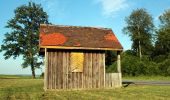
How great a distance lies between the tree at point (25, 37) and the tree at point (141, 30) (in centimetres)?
2115

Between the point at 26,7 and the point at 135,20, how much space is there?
25.4m

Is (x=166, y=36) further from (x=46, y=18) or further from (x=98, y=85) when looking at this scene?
A: (x=98, y=85)

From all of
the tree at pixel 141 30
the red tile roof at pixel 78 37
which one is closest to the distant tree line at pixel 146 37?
the tree at pixel 141 30

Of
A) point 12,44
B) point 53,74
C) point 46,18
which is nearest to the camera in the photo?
point 53,74

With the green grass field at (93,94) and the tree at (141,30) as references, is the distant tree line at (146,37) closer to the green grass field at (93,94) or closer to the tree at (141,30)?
the tree at (141,30)

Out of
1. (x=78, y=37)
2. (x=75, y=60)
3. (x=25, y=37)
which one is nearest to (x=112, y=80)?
(x=75, y=60)

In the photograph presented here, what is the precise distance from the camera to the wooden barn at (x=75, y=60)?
27.3 m

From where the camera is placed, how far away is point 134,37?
79.6m

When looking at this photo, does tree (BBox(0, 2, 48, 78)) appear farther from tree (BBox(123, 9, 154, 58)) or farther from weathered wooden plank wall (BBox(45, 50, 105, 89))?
weathered wooden plank wall (BBox(45, 50, 105, 89))

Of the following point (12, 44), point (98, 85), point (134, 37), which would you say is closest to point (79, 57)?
point (98, 85)

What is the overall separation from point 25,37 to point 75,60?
45.8 metres

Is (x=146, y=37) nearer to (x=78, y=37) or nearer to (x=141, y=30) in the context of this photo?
(x=141, y=30)

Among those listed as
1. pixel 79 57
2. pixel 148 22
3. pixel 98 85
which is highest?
pixel 148 22

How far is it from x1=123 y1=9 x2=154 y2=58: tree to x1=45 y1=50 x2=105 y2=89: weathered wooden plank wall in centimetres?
5146
